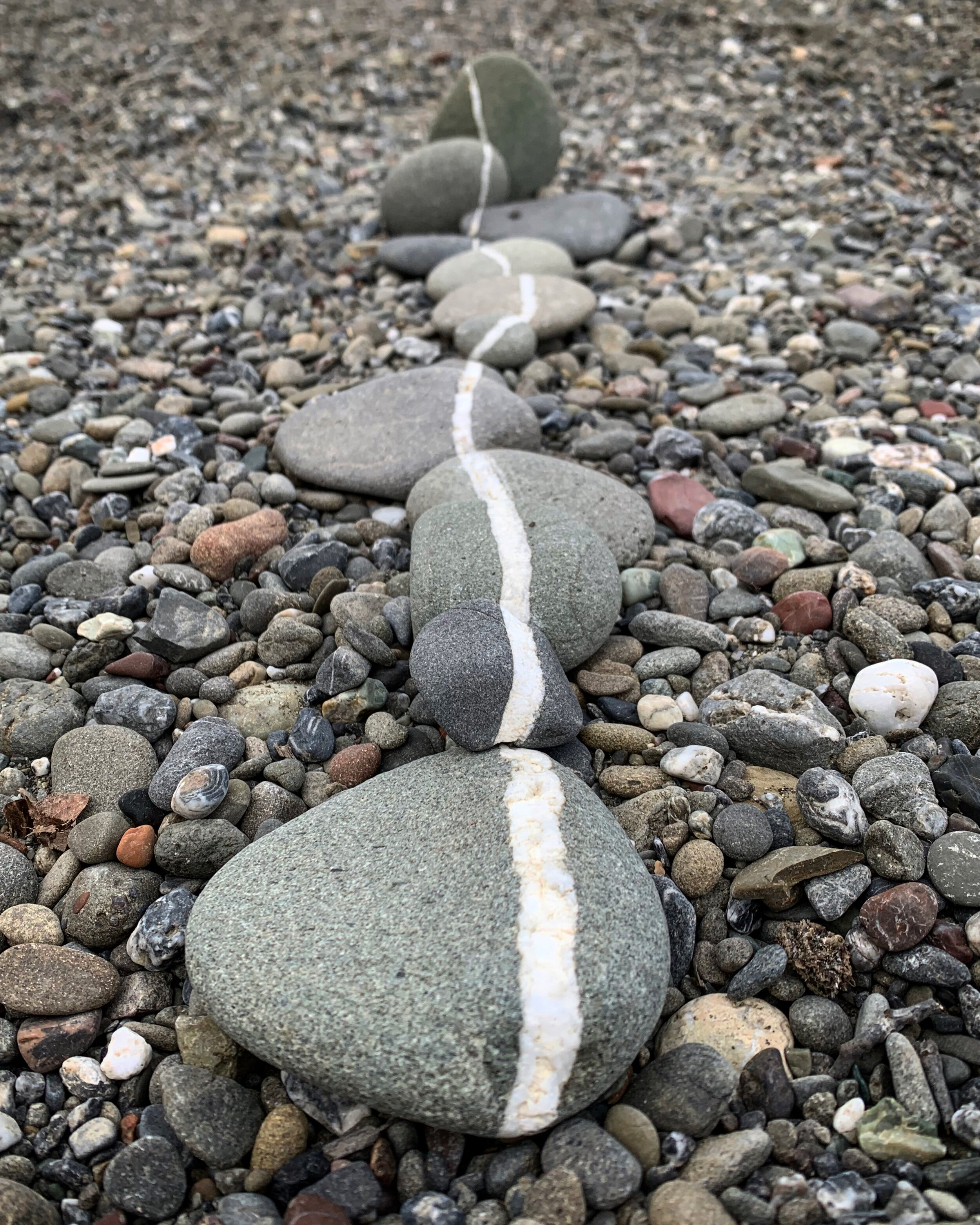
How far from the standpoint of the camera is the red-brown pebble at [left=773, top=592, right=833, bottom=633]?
10.3 ft

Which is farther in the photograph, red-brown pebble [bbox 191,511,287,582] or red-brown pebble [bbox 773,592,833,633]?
red-brown pebble [bbox 191,511,287,582]

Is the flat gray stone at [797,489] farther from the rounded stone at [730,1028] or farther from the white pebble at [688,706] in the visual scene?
the rounded stone at [730,1028]

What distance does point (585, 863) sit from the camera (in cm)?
215

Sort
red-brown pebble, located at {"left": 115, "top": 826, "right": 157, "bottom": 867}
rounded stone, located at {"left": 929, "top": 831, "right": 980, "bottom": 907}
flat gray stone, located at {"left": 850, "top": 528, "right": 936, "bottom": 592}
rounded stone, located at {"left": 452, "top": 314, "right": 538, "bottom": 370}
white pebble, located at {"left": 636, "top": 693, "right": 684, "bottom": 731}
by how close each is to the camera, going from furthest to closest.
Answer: rounded stone, located at {"left": 452, "top": 314, "right": 538, "bottom": 370}, flat gray stone, located at {"left": 850, "top": 528, "right": 936, "bottom": 592}, white pebble, located at {"left": 636, "top": 693, "right": 684, "bottom": 731}, red-brown pebble, located at {"left": 115, "top": 826, "right": 157, "bottom": 867}, rounded stone, located at {"left": 929, "top": 831, "right": 980, "bottom": 907}

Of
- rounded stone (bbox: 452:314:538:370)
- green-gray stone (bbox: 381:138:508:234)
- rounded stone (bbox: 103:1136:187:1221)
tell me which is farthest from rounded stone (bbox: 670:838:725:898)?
green-gray stone (bbox: 381:138:508:234)

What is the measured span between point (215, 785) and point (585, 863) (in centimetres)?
107

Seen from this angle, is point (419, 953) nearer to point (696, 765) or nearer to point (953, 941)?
point (696, 765)

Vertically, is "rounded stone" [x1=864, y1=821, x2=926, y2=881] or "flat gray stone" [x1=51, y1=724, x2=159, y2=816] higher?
"rounded stone" [x1=864, y1=821, x2=926, y2=881]

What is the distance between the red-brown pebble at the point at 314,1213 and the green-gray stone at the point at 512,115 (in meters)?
6.05

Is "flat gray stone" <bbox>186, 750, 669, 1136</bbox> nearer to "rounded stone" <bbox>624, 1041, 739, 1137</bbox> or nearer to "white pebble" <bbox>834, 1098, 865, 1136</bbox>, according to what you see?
"rounded stone" <bbox>624, 1041, 739, 1137</bbox>

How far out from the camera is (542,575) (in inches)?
114

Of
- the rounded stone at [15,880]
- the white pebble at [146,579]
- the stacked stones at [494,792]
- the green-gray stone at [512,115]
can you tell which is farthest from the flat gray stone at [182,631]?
the green-gray stone at [512,115]

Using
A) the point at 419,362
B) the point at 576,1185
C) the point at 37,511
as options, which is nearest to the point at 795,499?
the point at 419,362

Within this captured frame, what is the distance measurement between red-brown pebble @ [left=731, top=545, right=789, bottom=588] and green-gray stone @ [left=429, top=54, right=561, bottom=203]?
4053 mm
